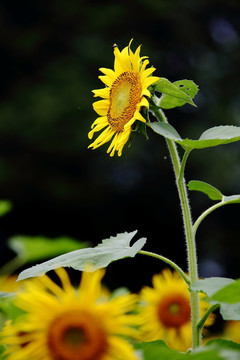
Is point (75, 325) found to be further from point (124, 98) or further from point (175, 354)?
point (124, 98)

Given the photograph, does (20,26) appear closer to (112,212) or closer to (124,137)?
(112,212)

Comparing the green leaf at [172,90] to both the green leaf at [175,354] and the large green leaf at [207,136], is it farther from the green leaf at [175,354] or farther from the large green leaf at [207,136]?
the green leaf at [175,354]

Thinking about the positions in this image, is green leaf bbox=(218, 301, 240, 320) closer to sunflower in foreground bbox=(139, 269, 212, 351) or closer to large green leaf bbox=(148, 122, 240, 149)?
large green leaf bbox=(148, 122, 240, 149)

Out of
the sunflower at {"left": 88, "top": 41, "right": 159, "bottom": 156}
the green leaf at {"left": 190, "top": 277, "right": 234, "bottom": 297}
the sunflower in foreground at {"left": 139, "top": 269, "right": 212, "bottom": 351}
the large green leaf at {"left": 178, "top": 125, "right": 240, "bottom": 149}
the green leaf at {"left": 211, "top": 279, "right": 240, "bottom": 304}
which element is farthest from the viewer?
the sunflower in foreground at {"left": 139, "top": 269, "right": 212, "bottom": 351}

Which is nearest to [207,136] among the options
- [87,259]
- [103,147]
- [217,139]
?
[217,139]

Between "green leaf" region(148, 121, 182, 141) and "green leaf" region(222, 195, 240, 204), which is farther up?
"green leaf" region(148, 121, 182, 141)

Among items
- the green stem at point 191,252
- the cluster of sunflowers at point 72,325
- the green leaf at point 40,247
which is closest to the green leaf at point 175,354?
the cluster of sunflowers at point 72,325

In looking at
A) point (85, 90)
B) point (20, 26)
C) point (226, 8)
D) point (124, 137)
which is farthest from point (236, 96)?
point (124, 137)

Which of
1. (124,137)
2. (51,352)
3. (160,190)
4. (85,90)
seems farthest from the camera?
(160,190)

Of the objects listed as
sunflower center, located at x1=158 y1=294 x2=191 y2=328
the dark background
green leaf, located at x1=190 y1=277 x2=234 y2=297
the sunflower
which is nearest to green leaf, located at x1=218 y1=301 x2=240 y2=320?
green leaf, located at x1=190 y1=277 x2=234 y2=297
